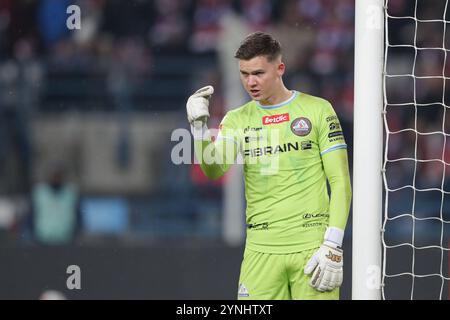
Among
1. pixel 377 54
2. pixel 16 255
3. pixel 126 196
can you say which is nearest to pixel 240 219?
pixel 126 196

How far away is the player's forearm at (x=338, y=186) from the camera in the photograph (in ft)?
17.3

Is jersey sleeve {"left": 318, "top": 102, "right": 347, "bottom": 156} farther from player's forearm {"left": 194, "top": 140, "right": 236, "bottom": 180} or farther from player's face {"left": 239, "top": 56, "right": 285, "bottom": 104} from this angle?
player's forearm {"left": 194, "top": 140, "right": 236, "bottom": 180}

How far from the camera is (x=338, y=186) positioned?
530 cm

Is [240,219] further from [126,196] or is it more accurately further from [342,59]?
[342,59]

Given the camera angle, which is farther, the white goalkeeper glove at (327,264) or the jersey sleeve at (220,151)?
the jersey sleeve at (220,151)

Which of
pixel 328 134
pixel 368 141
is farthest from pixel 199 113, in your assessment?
→ pixel 368 141

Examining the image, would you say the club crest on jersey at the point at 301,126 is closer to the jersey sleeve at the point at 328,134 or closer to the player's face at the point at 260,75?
the jersey sleeve at the point at 328,134

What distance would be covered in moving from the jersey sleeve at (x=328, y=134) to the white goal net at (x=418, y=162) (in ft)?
12.8

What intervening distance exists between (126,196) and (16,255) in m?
1.57

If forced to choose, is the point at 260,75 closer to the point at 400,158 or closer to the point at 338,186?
the point at 338,186

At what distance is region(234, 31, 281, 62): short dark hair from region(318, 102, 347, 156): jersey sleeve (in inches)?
15.9

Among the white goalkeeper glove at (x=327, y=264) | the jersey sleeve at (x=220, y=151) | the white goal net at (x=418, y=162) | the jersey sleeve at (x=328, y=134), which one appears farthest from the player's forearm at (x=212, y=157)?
the white goal net at (x=418, y=162)

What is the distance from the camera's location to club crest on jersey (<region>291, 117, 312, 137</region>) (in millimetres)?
5422

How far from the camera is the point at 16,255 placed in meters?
9.88
